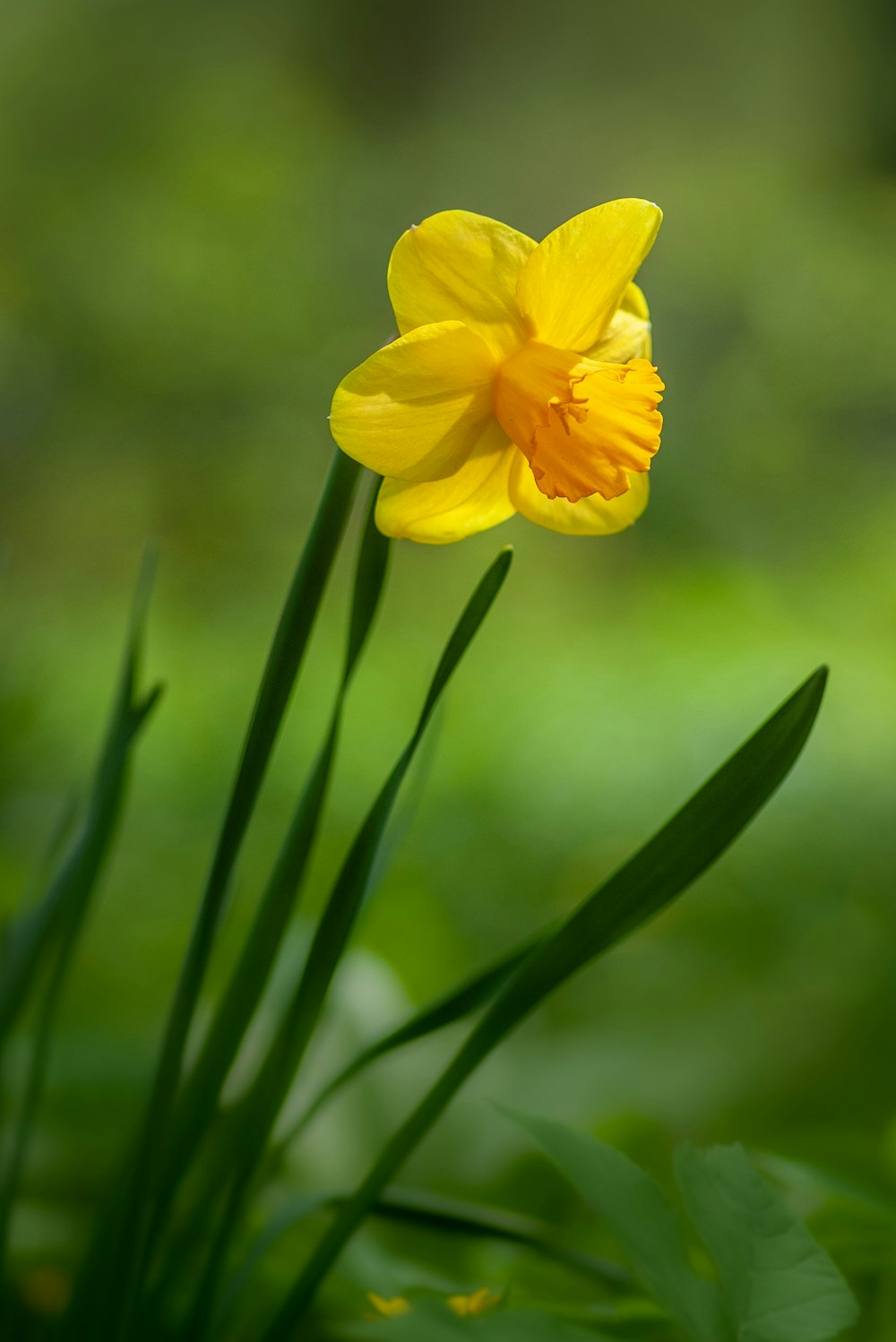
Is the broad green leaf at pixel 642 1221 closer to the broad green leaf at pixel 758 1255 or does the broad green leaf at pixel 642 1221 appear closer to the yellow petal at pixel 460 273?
the broad green leaf at pixel 758 1255

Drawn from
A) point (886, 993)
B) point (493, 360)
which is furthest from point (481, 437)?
point (886, 993)

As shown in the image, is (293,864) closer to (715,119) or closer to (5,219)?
(5,219)

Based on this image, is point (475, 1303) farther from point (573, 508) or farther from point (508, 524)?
point (508, 524)

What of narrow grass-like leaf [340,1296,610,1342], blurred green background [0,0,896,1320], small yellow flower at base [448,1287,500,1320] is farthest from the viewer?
blurred green background [0,0,896,1320]

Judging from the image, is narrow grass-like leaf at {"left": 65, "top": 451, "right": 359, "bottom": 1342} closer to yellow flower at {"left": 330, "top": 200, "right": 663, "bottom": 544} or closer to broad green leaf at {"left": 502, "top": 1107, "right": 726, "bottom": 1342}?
yellow flower at {"left": 330, "top": 200, "right": 663, "bottom": 544}

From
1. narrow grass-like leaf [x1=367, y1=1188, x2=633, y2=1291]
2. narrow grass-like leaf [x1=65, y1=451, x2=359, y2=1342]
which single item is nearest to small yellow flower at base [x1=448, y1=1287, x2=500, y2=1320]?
narrow grass-like leaf [x1=367, y1=1188, x2=633, y2=1291]

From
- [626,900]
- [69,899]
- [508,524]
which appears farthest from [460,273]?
[508,524]

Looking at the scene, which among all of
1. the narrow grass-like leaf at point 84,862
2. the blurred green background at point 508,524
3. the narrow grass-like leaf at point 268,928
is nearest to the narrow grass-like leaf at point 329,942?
the narrow grass-like leaf at point 268,928
